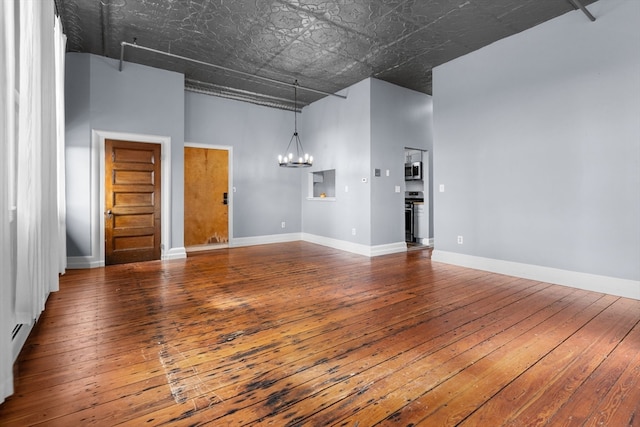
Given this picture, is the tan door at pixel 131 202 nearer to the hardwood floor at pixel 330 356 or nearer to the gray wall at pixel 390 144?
the hardwood floor at pixel 330 356

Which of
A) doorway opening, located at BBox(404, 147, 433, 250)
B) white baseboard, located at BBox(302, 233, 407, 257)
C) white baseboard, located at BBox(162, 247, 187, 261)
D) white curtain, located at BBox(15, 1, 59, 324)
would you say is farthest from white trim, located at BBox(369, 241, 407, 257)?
white curtain, located at BBox(15, 1, 59, 324)

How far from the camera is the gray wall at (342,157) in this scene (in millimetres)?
6004

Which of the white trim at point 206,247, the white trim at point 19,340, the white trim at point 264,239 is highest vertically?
the white trim at point 264,239

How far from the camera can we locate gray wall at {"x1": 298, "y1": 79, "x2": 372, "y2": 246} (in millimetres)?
6004

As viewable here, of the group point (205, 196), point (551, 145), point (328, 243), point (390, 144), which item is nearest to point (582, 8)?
point (551, 145)

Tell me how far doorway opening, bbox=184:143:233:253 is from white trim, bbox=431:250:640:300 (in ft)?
15.0

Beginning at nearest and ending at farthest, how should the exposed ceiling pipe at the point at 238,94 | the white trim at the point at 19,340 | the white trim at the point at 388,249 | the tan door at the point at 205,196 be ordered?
the white trim at the point at 19,340 < the white trim at the point at 388,249 < the exposed ceiling pipe at the point at 238,94 < the tan door at the point at 205,196

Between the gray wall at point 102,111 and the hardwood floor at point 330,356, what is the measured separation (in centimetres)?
157

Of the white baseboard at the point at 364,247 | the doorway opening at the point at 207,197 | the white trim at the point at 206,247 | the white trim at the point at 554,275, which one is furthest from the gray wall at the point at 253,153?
the white trim at the point at 554,275

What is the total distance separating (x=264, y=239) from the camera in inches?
290

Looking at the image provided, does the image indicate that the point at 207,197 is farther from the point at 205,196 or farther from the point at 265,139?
the point at 265,139

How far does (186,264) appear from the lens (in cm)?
513

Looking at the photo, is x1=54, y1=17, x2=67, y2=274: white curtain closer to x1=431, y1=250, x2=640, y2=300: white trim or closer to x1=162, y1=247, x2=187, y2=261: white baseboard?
x1=162, y1=247, x2=187, y2=261: white baseboard

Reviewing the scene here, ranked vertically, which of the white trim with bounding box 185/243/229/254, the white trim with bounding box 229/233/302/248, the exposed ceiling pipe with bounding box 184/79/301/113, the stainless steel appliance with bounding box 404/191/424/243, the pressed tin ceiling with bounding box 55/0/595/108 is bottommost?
the white trim with bounding box 185/243/229/254
